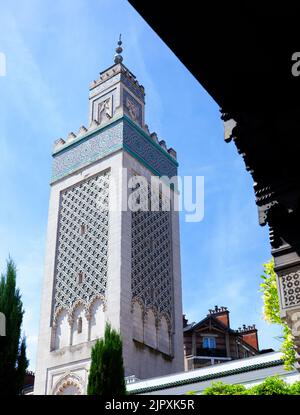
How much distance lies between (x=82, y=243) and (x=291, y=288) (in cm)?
1473

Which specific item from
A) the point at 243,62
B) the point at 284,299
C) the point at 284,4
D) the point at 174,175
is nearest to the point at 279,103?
the point at 243,62

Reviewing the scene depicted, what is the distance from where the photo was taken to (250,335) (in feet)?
91.5

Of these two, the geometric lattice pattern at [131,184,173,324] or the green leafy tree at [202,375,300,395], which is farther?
the geometric lattice pattern at [131,184,173,324]

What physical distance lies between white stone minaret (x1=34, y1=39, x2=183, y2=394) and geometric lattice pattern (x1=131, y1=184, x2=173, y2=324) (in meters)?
0.03

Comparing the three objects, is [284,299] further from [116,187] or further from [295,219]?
[116,187]

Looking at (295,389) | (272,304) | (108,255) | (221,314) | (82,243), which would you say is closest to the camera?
(272,304)

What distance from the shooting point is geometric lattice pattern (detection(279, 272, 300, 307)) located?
3.29 m

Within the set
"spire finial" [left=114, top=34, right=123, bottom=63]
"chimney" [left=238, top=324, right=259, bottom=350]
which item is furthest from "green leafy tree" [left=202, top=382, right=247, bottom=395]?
"chimney" [left=238, top=324, right=259, bottom=350]

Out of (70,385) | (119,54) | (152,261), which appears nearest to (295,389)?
(70,385)

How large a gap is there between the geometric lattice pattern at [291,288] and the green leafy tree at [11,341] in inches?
334

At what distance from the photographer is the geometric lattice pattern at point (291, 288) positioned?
329cm

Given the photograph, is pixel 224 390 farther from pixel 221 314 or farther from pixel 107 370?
pixel 221 314

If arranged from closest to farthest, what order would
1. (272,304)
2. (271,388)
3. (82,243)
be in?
1. (272,304)
2. (271,388)
3. (82,243)

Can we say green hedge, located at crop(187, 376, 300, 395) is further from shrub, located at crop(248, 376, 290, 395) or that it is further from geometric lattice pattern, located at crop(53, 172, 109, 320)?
geometric lattice pattern, located at crop(53, 172, 109, 320)
